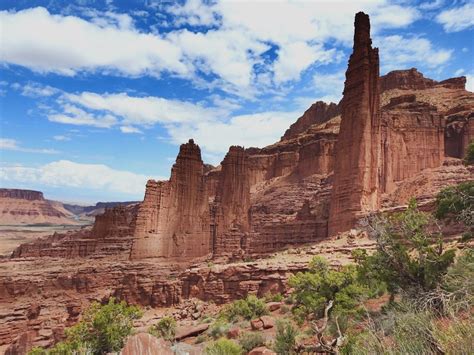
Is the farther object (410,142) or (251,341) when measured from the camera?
(410,142)

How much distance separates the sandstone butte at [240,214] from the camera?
38500 millimetres

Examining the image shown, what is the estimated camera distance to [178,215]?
5116 cm

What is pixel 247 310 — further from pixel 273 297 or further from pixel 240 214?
pixel 240 214

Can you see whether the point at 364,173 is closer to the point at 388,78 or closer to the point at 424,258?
the point at 424,258

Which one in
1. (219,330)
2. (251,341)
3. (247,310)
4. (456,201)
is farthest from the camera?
(247,310)

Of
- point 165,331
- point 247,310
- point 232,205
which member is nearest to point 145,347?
point 165,331

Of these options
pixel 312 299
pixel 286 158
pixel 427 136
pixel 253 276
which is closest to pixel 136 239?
pixel 253 276

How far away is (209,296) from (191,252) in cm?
1810

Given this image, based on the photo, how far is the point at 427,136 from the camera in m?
52.5

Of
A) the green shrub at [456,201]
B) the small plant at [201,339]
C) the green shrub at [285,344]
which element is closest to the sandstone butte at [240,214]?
the small plant at [201,339]

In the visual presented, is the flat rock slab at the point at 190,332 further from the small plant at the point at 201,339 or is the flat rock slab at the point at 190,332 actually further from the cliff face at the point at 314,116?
the cliff face at the point at 314,116

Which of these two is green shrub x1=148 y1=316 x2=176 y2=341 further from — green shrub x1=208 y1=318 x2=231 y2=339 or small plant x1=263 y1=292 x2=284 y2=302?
small plant x1=263 y1=292 x2=284 y2=302

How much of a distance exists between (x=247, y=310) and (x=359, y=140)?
20.4m

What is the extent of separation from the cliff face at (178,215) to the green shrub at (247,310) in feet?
77.1
